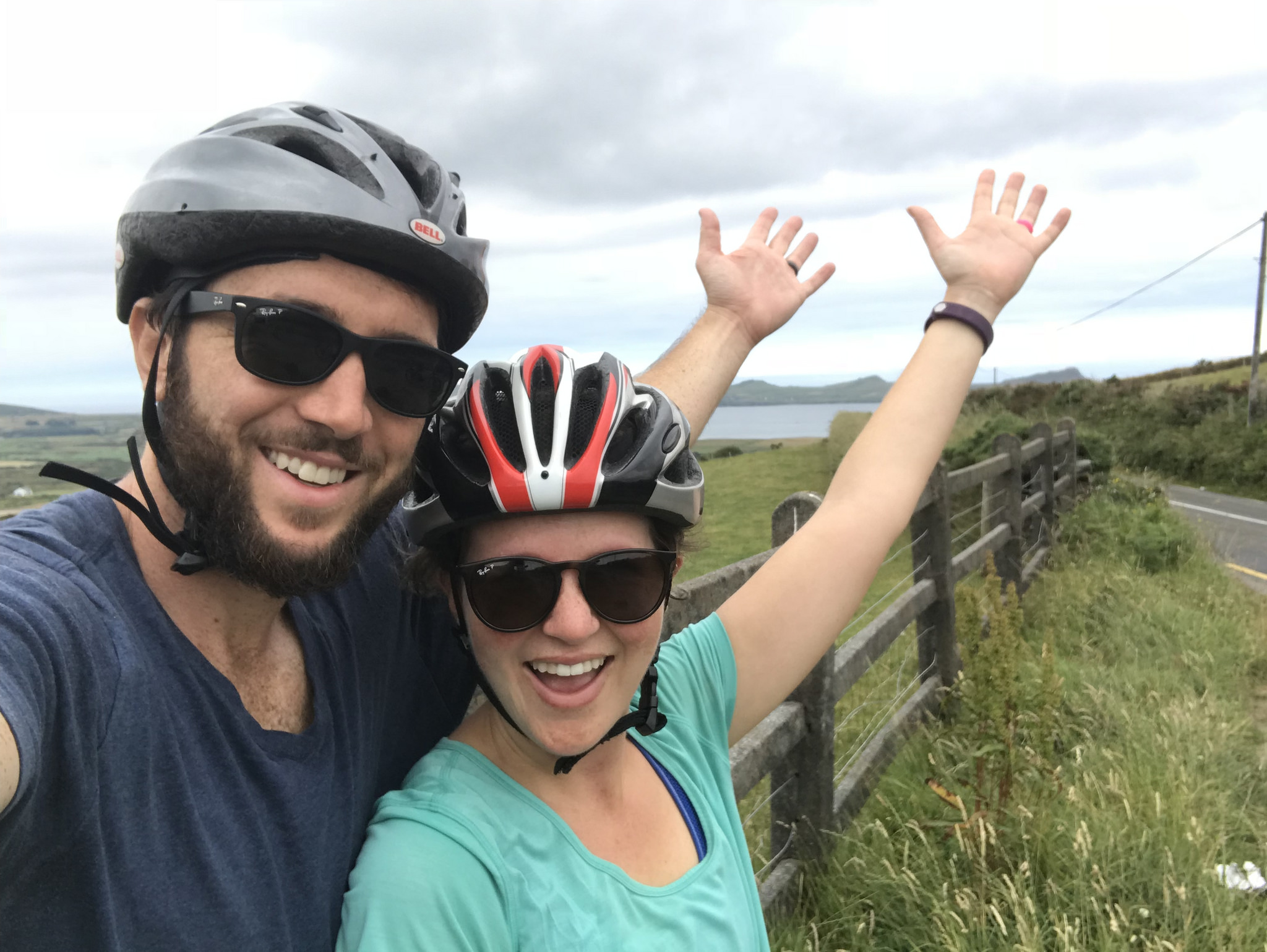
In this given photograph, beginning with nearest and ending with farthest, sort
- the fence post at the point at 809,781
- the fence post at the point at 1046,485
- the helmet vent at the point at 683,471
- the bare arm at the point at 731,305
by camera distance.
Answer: the helmet vent at the point at 683,471 < the bare arm at the point at 731,305 < the fence post at the point at 809,781 < the fence post at the point at 1046,485

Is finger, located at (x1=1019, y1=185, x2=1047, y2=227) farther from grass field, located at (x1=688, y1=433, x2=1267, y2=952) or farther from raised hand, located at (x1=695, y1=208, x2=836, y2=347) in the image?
grass field, located at (x1=688, y1=433, x2=1267, y2=952)

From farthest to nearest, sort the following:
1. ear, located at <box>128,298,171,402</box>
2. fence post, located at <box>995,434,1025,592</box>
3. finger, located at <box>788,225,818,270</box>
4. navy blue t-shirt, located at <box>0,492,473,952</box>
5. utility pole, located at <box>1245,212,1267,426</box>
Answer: utility pole, located at <box>1245,212,1267,426</box> < fence post, located at <box>995,434,1025,592</box> < finger, located at <box>788,225,818,270</box> < ear, located at <box>128,298,171,402</box> < navy blue t-shirt, located at <box>0,492,473,952</box>

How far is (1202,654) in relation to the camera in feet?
21.4

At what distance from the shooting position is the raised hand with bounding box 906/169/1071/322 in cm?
270

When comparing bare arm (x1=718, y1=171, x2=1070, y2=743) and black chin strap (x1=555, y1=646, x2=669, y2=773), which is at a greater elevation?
bare arm (x1=718, y1=171, x2=1070, y2=743)


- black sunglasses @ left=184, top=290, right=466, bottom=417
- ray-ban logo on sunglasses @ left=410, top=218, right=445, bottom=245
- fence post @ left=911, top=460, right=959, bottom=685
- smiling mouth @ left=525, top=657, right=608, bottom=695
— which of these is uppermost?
ray-ban logo on sunglasses @ left=410, top=218, right=445, bottom=245

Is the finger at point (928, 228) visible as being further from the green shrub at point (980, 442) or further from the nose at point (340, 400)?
the green shrub at point (980, 442)

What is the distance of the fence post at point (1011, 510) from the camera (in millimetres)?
8188

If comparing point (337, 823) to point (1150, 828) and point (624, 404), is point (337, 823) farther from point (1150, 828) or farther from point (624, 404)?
point (1150, 828)

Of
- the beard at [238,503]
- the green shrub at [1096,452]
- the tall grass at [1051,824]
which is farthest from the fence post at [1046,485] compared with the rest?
the beard at [238,503]

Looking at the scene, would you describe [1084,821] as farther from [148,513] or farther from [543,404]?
[148,513]

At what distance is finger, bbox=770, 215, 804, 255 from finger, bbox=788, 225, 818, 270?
36mm

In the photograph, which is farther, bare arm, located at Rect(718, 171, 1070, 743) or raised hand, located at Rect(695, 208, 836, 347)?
raised hand, located at Rect(695, 208, 836, 347)

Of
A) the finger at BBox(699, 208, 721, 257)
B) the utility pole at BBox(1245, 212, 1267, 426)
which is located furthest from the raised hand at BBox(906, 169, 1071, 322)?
the utility pole at BBox(1245, 212, 1267, 426)
